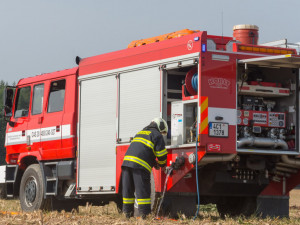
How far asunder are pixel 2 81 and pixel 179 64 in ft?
361

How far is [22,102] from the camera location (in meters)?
14.9

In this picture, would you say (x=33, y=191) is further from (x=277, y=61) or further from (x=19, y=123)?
(x=277, y=61)

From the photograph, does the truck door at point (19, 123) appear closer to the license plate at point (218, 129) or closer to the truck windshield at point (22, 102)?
the truck windshield at point (22, 102)

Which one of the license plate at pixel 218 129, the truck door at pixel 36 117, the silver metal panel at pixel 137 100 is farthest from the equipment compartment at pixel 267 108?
the truck door at pixel 36 117

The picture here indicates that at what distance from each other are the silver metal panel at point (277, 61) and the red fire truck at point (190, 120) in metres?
0.02

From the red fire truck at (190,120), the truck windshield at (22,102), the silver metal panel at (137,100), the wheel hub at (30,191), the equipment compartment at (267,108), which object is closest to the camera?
the red fire truck at (190,120)

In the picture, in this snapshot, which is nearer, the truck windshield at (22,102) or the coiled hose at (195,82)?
the coiled hose at (195,82)

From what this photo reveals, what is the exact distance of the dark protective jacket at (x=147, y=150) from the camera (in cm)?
1070

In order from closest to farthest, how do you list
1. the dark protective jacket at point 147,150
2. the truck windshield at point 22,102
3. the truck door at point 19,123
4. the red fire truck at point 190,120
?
1. the red fire truck at point 190,120
2. the dark protective jacket at point 147,150
3. the truck door at point 19,123
4. the truck windshield at point 22,102

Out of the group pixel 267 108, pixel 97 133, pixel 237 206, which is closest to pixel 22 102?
pixel 97 133

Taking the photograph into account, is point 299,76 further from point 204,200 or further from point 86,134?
point 86,134

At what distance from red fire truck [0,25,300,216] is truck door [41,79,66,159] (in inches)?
1.2

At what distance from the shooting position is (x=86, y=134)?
1284 cm

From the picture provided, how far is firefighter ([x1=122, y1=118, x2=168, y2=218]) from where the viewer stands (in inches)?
423
